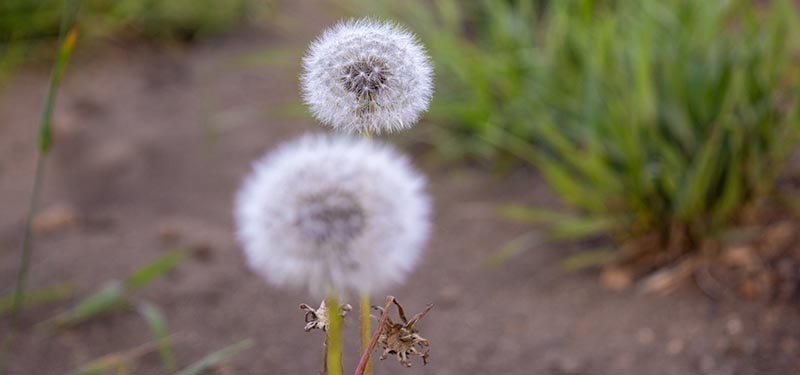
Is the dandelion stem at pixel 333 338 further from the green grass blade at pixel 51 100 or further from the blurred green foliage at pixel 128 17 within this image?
the blurred green foliage at pixel 128 17

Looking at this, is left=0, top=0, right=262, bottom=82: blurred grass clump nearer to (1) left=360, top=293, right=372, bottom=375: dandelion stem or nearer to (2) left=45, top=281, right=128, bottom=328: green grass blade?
(2) left=45, top=281, right=128, bottom=328: green grass blade

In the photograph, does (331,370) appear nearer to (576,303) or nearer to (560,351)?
(560,351)

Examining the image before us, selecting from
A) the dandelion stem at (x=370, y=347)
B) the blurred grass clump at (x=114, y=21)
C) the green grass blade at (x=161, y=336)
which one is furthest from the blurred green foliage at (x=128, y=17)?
the dandelion stem at (x=370, y=347)

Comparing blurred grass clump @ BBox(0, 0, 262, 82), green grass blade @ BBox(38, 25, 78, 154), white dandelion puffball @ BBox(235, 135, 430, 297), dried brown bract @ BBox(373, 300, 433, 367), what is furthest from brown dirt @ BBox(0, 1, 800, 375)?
white dandelion puffball @ BBox(235, 135, 430, 297)

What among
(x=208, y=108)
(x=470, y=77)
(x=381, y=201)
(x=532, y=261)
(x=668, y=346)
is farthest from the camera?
(x=208, y=108)

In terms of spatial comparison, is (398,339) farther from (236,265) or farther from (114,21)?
(114,21)

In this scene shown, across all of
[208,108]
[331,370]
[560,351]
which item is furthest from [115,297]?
[208,108]
